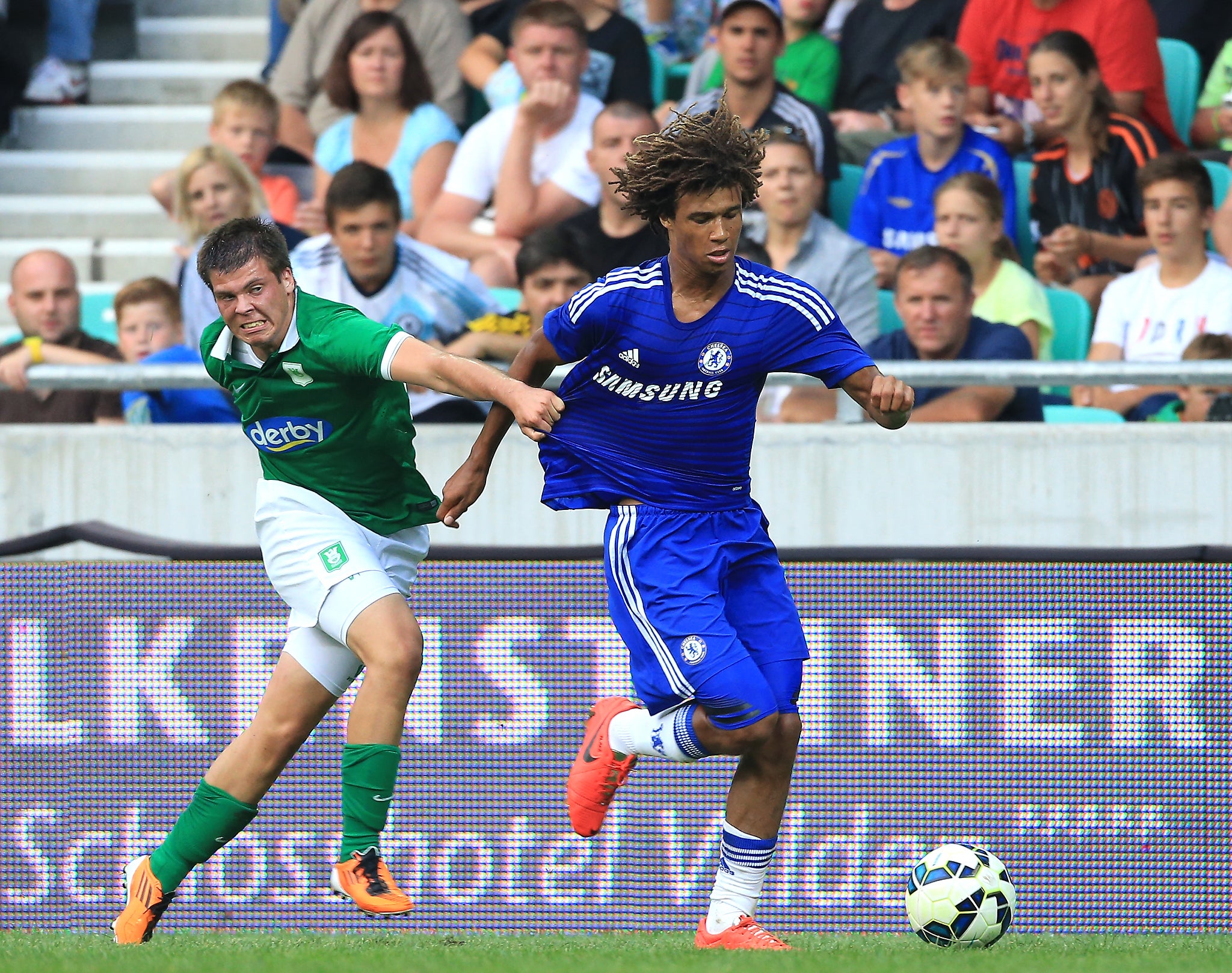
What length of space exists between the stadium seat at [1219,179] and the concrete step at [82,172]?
670 cm

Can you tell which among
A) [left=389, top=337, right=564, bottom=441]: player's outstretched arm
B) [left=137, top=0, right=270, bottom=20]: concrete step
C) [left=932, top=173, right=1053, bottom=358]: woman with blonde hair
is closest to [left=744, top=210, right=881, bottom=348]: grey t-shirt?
[left=932, top=173, right=1053, bottom=358]: woman with blonde hair

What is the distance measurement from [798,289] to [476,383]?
39.5 inches

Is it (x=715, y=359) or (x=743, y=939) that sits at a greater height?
(x=715, y=359)

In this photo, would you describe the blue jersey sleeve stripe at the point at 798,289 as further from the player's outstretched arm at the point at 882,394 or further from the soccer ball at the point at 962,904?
the soccer ball at the point at 962,904

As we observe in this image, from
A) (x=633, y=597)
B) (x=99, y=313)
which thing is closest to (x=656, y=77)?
(x=99, y=313)

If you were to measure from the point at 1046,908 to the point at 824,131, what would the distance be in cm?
461

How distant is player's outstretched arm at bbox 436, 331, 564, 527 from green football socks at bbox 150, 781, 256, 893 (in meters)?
1.14

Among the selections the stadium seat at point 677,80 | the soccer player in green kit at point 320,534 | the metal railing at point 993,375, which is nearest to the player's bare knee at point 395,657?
the soccer player in green kit at point 320,534

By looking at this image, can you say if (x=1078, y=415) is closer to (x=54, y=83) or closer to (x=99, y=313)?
(x=99, y=313)

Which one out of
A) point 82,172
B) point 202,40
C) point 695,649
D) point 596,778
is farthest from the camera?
point 202,40

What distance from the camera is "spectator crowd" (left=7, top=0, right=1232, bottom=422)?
812 cm

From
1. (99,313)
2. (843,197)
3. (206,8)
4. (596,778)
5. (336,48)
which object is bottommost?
(596,778)

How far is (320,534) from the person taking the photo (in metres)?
5.40

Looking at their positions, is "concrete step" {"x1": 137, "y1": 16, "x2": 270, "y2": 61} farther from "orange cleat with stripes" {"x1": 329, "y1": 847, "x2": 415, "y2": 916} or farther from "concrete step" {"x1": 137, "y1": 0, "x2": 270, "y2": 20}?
"orange cleat with stripes" {"x1": 329, "y1": 847, "x2": 415, "y2": 916}
